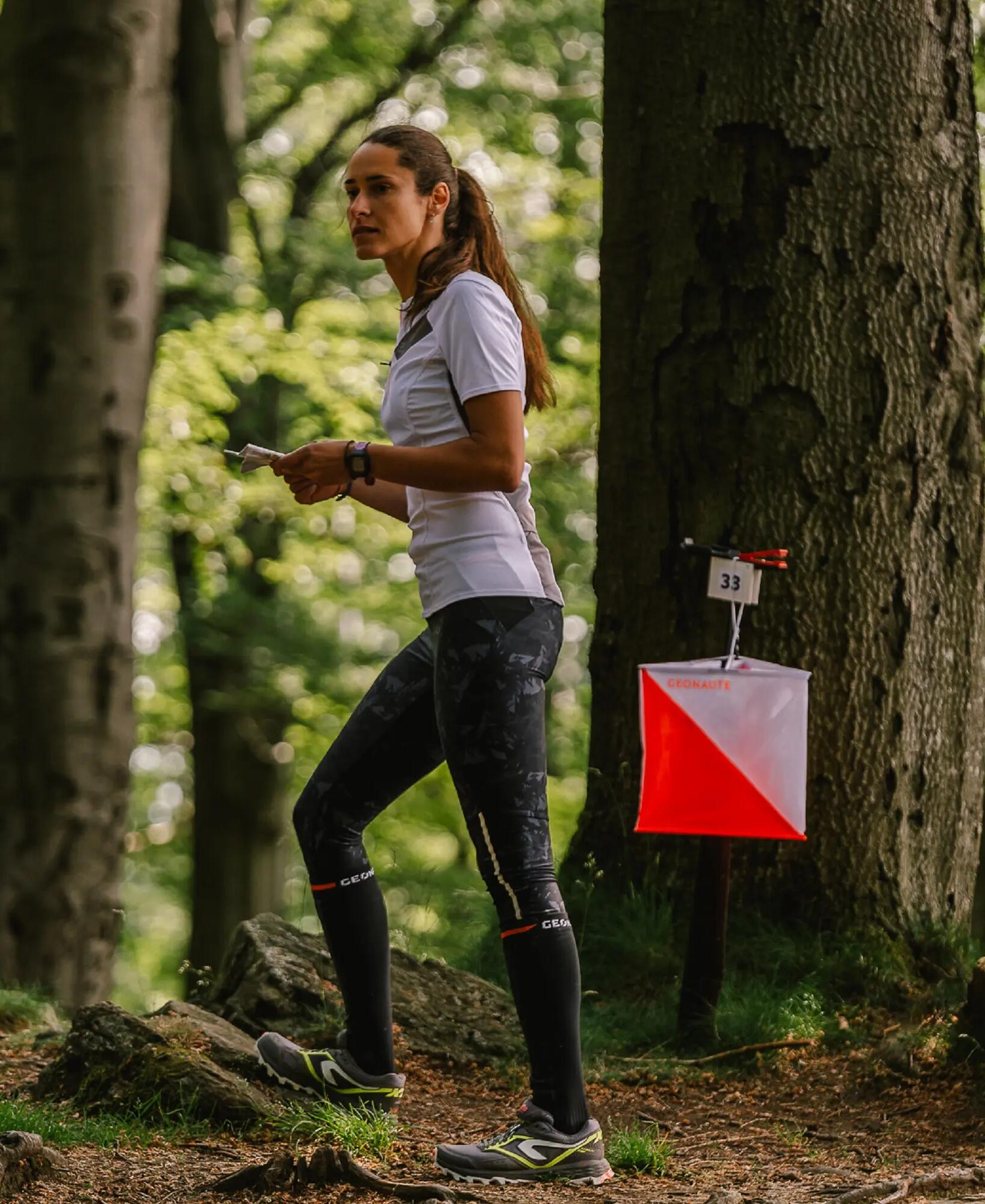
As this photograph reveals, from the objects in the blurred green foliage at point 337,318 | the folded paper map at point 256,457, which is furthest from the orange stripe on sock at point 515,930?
the blurred green foliage at point 337,318

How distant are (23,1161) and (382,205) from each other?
226 cm

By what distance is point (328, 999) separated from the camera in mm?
4406

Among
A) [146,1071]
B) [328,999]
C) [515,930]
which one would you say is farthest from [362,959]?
[328,999]

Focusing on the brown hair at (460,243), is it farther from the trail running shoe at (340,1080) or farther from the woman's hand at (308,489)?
the trail running shoe at (340,1080)

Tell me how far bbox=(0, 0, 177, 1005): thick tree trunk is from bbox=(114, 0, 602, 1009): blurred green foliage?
432 cm

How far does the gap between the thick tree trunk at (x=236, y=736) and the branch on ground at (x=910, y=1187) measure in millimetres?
11075

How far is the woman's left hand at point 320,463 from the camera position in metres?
3.12

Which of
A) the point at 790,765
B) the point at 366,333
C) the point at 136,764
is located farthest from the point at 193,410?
the point at 136,764

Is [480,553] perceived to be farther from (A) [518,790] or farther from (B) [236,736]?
(B) [236,736]

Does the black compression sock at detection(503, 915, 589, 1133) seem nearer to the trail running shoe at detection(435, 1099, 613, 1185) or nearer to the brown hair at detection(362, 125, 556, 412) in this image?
the trail running shoe at detection(435, 1099, 613, 1185)

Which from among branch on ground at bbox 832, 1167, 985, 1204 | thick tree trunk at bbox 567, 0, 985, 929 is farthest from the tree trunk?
branch on ground at bbox 832, 1167, 985, 1204

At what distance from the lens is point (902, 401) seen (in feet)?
14.9

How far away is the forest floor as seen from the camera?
306 cm

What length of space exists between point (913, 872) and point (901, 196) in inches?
86.2
